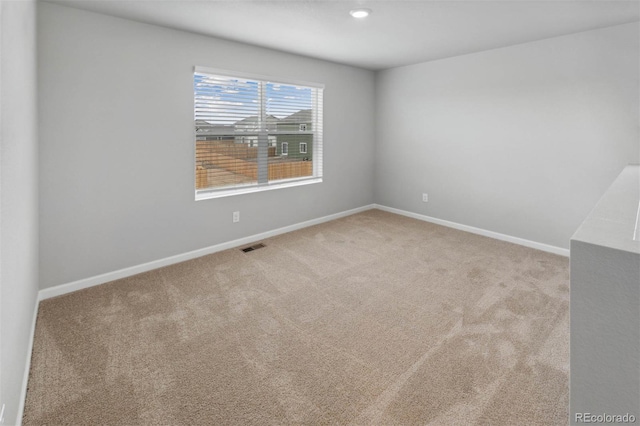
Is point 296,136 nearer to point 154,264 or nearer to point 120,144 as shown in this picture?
point 120,144

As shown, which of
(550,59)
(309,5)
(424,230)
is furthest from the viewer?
(424,230)

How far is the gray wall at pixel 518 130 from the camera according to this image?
3.30m

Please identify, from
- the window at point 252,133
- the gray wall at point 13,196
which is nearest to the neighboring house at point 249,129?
the window at point 252,133

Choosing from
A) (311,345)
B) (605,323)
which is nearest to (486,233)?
(311,345)

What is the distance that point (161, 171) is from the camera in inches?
130

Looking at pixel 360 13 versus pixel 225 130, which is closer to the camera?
pixel 360 13

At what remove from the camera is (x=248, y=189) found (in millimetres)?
4094

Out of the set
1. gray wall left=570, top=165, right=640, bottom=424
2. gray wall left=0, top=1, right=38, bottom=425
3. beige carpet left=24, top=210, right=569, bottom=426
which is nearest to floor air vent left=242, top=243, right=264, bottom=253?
beige carpet left=24, top=210, right=569, bottom=426

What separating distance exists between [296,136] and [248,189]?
1041 millimetres

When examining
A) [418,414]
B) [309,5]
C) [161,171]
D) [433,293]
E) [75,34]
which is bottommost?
[418,414]

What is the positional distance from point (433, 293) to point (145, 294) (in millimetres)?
2395

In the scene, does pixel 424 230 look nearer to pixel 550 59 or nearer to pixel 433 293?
pixel 433 293

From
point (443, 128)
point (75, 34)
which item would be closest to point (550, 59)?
point (443, 128)

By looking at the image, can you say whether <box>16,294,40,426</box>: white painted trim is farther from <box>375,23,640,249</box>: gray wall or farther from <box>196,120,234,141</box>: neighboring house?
<box>375,23,640,249</box>: gray wall
